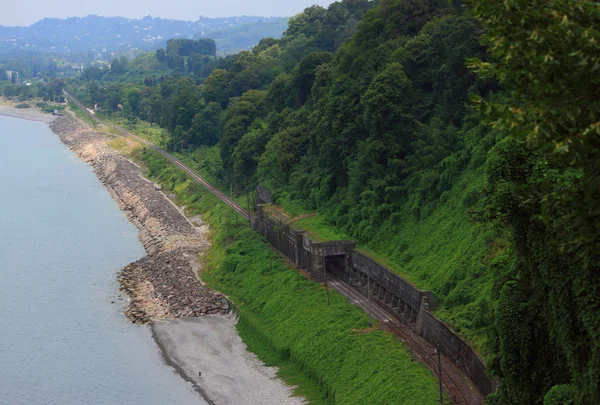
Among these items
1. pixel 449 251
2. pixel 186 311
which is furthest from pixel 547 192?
pixel 186 311

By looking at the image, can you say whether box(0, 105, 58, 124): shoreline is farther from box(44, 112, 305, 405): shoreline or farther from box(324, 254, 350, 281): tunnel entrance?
box(324, 254, 350, 281): tunnel entrance

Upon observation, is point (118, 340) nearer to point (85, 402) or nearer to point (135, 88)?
point (85, 402)

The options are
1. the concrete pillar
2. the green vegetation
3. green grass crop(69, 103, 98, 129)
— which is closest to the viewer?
the green vegetation

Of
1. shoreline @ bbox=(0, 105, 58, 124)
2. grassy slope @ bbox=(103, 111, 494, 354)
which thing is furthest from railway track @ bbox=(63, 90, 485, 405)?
shoreline @ bbox=(0, 105, 58, 124)

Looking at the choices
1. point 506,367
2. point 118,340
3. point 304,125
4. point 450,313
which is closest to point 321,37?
point 304,125

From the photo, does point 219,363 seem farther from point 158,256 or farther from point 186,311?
point 158,256

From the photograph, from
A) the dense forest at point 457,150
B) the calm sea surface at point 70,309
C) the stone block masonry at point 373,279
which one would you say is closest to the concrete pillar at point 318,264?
the stone block masonry at point 373,279
